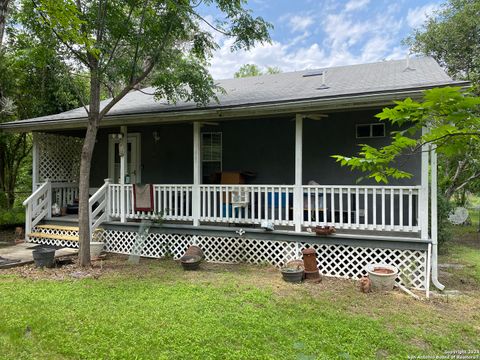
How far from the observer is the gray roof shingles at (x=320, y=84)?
254 inches

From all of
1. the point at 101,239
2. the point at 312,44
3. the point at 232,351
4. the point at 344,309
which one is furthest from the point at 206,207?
the point at 312,44

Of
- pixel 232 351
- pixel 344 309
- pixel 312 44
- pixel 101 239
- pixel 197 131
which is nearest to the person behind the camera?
pixel 232 351

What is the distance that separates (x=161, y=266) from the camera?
7.07 metres

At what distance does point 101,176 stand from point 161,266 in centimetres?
493

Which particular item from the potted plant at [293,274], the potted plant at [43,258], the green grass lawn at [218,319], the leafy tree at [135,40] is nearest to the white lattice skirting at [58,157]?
the leafy tree at [135,40]

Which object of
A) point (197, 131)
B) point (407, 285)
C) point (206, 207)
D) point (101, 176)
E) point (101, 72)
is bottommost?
point (407, 285)

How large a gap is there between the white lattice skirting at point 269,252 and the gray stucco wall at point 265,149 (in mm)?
2157

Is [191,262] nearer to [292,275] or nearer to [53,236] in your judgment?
[292,275]

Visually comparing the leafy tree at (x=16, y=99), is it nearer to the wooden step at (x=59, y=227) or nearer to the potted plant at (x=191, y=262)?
the wooden step at (x=59, y=227)

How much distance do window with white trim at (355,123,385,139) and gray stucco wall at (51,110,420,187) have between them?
0.09 meters

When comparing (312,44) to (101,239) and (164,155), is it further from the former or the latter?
(101,239)

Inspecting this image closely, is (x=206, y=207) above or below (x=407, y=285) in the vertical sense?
above

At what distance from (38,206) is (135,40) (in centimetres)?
511

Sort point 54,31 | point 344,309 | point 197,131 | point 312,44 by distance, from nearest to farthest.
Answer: point 344,309
point 54,31
point 197,131
point 312,44
